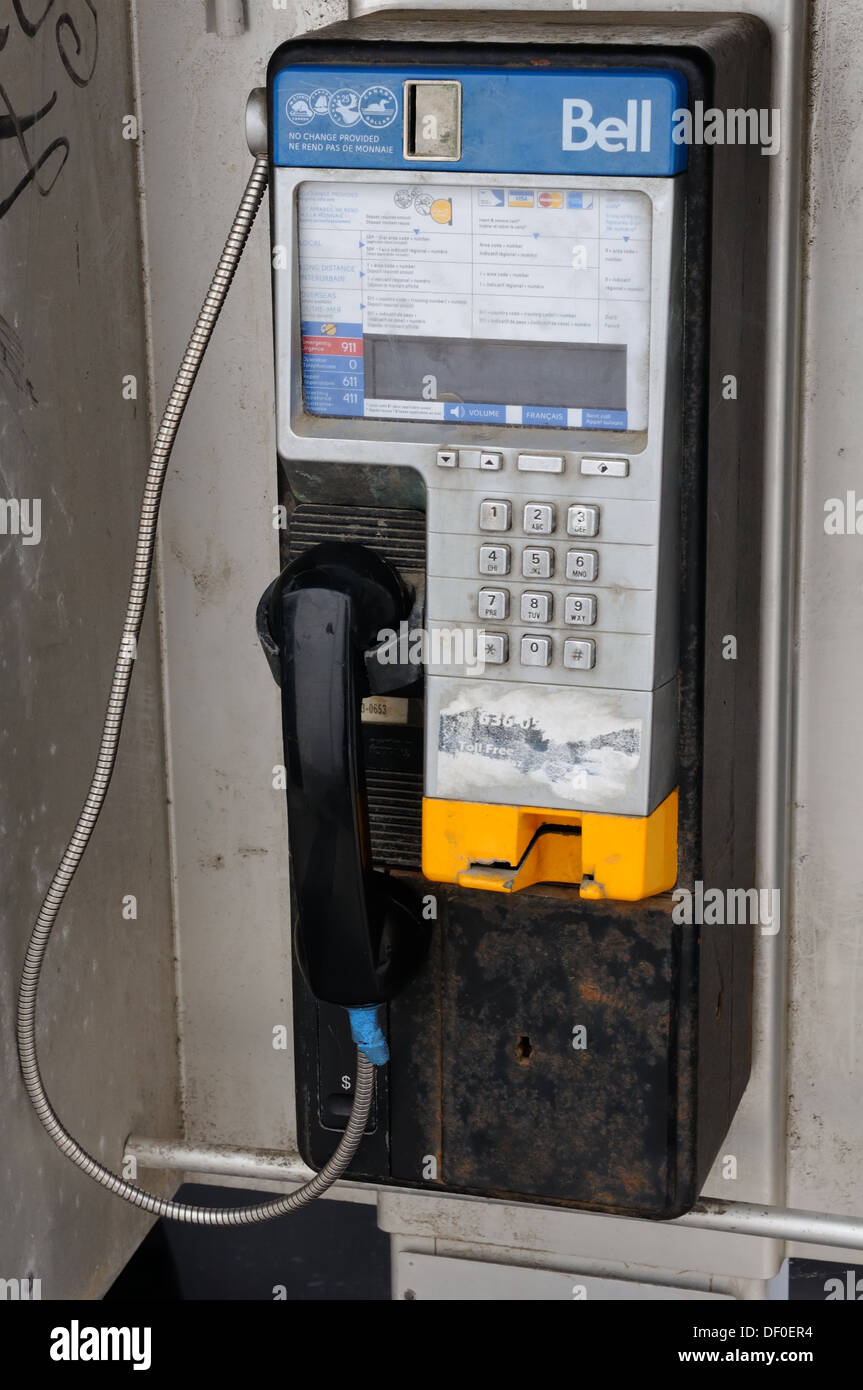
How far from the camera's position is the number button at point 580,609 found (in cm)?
138

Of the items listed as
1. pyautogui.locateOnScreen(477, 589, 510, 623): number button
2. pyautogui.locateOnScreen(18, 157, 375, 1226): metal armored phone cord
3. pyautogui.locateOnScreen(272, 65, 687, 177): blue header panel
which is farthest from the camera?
pyautogui.locateOnScreen(18, 157, 375, 1226): metal armored phone cord

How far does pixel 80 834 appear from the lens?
167cm

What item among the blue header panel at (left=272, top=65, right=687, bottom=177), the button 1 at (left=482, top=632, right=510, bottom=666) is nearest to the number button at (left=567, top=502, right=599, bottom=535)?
the button 1 at (left=482, top=632, right=510, bottom=666)

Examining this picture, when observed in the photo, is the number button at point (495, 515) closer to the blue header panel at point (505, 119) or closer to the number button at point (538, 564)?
the number button at point (538, 564)

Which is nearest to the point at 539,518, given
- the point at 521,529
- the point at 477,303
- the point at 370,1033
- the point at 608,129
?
the point at 521,529

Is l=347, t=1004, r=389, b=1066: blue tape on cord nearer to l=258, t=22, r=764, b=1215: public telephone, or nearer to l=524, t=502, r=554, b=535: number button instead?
l=258, t=22, r=764, b=1215: public telephone

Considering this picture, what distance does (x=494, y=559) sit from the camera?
1393mm

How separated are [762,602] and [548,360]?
49cm

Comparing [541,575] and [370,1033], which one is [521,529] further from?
[370,1033]

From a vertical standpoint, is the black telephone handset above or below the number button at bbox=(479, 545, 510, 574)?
below

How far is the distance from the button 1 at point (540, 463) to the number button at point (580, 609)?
0.34 ft

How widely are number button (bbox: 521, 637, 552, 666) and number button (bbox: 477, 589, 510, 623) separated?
0.09 ft

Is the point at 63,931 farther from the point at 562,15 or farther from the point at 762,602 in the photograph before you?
the point at 562,15

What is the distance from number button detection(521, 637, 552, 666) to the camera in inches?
55.2
